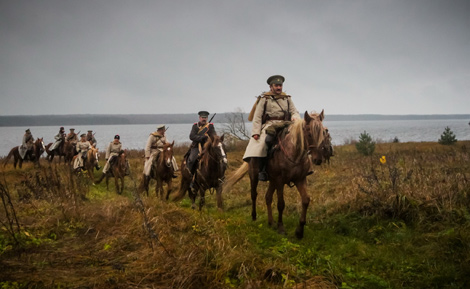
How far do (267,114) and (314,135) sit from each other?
68.7 inches

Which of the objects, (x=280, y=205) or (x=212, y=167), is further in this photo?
(x=212, y=167)

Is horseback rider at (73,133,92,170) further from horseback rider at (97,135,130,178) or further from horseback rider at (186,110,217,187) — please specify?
horseback rider at (186,110,217,187)

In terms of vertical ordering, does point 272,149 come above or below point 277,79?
below

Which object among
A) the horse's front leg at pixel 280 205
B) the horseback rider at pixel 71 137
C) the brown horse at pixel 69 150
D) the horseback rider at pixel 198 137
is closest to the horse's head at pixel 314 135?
the horse's front leg at pixel 280 205

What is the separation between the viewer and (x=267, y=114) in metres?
6.99

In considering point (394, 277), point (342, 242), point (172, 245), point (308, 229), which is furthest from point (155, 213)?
point (394, 277)

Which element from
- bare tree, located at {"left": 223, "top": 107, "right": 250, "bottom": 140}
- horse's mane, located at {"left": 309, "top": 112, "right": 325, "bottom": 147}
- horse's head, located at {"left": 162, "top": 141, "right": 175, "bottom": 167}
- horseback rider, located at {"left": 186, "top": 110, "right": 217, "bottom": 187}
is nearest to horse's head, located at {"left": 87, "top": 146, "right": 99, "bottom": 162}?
horse's head, located at {"left": 162, "top": 141, "right": 175, "bottom": 167}

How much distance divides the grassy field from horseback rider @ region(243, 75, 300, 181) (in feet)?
5.61

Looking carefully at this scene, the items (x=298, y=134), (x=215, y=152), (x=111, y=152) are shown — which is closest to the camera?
(x=298, y=134)

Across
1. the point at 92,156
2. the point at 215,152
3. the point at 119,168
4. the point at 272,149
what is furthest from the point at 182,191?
the point at 92,156

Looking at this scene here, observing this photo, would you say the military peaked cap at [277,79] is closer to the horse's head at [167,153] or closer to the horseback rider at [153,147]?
the horse's head at [167,153]

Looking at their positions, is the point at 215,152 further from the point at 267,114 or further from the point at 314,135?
the point at 314,135

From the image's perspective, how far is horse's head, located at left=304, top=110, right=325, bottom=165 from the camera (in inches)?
212

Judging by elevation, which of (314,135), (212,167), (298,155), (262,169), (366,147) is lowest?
(366,147)
